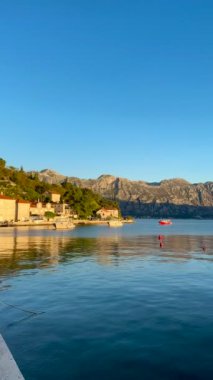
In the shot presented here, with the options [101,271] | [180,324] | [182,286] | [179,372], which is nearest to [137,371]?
[179,372]

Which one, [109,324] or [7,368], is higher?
[7,368]

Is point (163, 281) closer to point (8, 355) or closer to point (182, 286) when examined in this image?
point (182, 286)

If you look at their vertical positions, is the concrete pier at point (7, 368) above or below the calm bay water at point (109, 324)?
above

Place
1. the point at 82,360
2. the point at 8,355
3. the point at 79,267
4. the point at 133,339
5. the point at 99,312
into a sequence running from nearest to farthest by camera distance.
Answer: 1. the point at 8,355
2. the point at 82,360
3. the point at 133,339
4. the point at 99,312
5. the point at 79,267

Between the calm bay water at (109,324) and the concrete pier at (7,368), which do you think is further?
the calm bay water at (109,324)

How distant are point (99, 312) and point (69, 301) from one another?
4.13 metres

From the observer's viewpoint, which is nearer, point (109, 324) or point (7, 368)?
point (7, 368)

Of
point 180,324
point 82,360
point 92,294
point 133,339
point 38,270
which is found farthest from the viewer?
point 38,270

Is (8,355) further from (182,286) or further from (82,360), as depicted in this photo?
(182,286)

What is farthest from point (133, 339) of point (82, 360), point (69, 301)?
point (69, 301)

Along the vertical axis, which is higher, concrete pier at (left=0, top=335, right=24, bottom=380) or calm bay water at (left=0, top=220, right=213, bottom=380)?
concrete pier at (left=0, top=335, right=24, bottom=380)

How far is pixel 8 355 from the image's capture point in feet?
49.6

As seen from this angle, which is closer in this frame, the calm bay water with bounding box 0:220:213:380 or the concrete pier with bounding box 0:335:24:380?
the concrete pier with bounding box 0:335:24:380

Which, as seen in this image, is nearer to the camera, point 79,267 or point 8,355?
point 8,355
